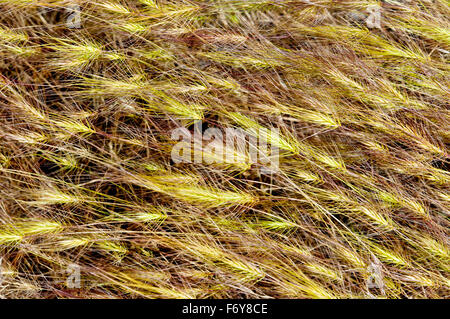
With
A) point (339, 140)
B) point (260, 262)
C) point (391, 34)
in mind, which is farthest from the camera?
point (391, 34)

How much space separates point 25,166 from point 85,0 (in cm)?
54

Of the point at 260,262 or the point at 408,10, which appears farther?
the point at 408,10

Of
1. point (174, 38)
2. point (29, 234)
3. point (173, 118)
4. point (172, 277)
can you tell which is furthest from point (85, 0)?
point (172, 277)

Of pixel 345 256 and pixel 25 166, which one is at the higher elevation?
pixel 25 166

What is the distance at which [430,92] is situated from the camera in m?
1.37

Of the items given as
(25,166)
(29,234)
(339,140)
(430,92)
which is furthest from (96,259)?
(430,92)

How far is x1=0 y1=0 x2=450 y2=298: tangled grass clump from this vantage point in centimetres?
128

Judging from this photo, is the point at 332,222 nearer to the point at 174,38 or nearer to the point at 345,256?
the point at 345,256

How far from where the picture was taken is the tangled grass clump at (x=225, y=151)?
1280 millimetres

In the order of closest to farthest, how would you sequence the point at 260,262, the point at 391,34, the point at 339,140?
the point at 260,262, the point at 339,140, the point at 391,34

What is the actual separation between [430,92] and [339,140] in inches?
12.4

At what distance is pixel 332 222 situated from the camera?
1306 mm

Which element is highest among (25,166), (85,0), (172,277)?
(85,0)

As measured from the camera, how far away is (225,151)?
125 centimetres
